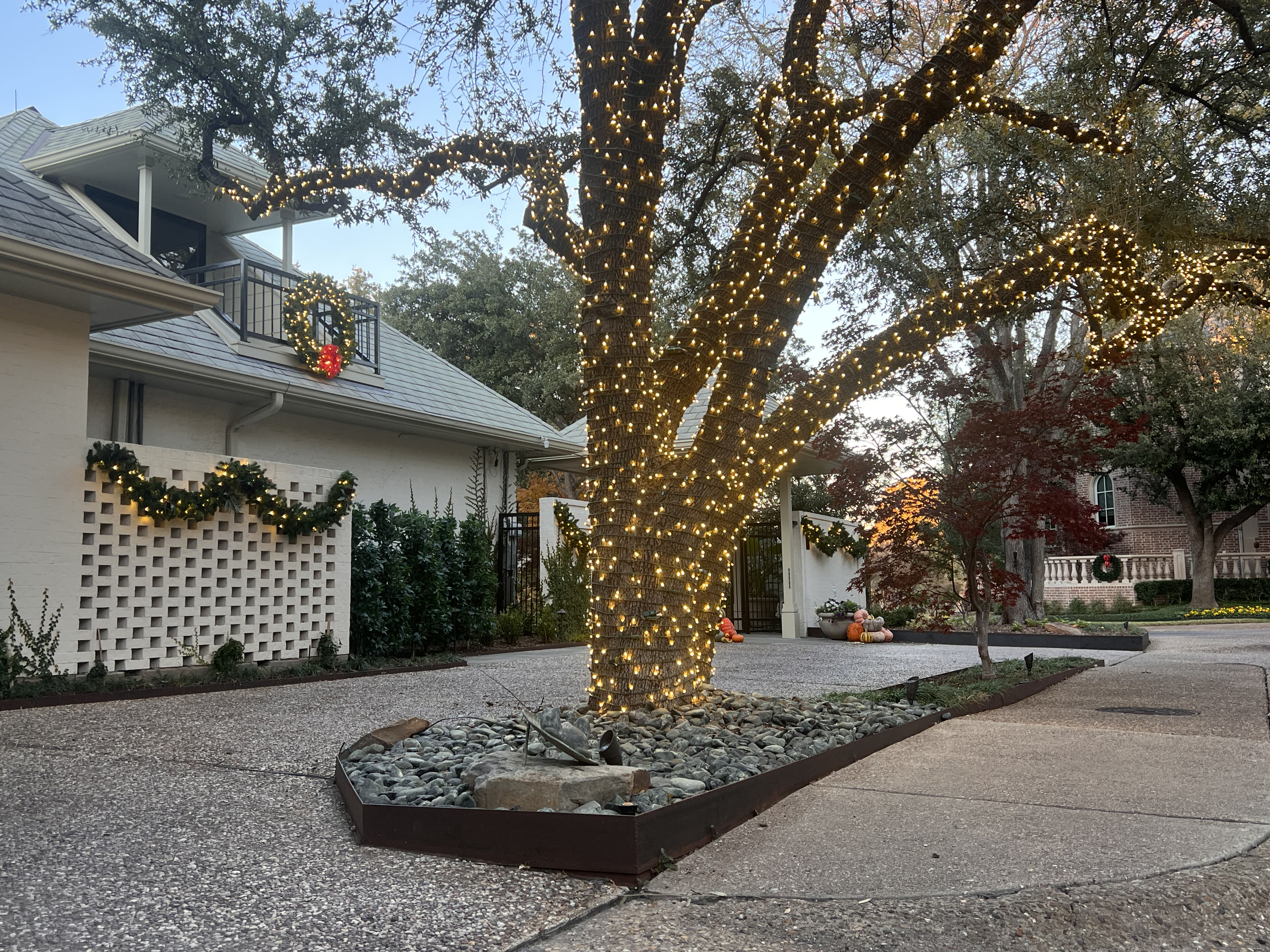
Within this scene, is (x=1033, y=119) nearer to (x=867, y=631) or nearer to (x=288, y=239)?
(x=288, y=239)

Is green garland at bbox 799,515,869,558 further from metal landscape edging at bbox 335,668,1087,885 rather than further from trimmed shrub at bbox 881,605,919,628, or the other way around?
metal landscape edging at bbox 335,668,1087,885

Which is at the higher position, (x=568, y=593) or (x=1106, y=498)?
(x=1106, y=498)

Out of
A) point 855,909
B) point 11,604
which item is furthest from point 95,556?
point 855,909

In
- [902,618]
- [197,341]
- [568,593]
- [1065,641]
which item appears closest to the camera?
[197,341]

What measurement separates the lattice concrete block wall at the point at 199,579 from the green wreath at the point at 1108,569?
80.1ft

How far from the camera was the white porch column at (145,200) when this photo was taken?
10.1 m

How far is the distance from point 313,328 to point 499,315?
1685 centimetres

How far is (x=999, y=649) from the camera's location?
12.7m

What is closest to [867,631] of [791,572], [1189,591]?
[791,572]

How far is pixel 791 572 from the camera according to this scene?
15.4 meters

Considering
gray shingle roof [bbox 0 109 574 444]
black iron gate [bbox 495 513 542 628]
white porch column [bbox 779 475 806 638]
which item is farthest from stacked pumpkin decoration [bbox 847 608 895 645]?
gray shingle roof [bbox 0 109 574 444]

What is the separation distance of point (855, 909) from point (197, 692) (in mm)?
6125

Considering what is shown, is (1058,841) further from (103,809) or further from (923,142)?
(923,142)

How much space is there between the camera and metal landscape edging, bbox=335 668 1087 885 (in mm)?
Result: 2988
